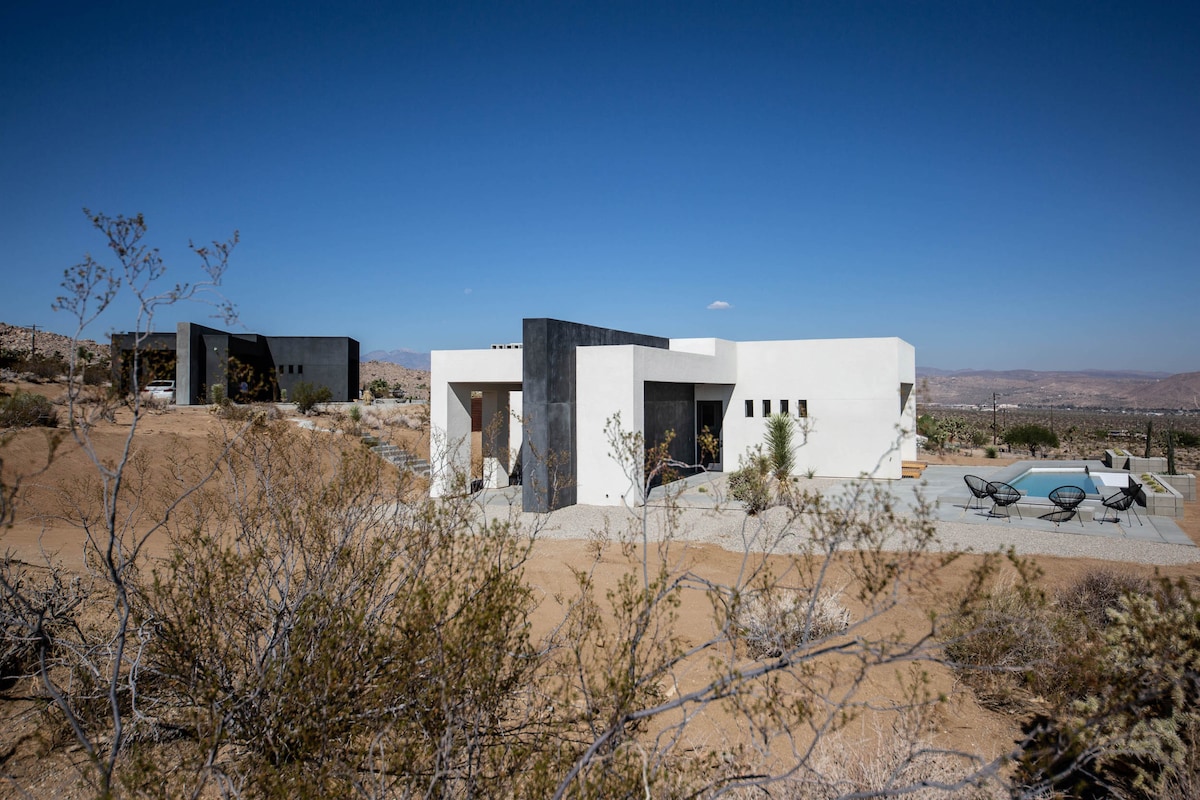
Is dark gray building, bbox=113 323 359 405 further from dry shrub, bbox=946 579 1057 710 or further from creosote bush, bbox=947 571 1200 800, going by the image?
creosote bush, bbox=947 571 1200 800

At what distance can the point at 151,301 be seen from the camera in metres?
3.16

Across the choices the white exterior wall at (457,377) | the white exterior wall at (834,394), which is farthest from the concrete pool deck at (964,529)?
the white exterior wall at (834,394)

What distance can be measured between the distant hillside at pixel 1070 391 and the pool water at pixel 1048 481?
58220 millimetres

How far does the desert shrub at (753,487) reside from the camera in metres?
12.7

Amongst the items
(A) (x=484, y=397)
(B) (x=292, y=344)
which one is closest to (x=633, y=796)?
(A) (x=484, y=397)

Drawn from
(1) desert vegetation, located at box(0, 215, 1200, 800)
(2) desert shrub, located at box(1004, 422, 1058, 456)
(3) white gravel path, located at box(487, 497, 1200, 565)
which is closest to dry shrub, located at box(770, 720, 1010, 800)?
(1) desert vegetation, located at box(0, 215, 1200, 800)

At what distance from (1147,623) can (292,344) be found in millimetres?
37495

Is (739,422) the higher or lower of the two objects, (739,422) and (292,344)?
the lower

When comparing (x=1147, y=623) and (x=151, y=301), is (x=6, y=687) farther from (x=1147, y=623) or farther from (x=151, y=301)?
(x=1147, y=623)

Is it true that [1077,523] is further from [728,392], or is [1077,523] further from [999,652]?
[728,392]

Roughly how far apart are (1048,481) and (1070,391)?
366 feet

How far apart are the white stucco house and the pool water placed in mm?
2944

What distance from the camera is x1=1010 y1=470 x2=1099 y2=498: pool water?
16141 millimetres

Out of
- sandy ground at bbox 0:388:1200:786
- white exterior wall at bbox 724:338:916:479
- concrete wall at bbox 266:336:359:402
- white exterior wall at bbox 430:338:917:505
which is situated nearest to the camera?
sandy ground at bbox 0:388:1200:786
